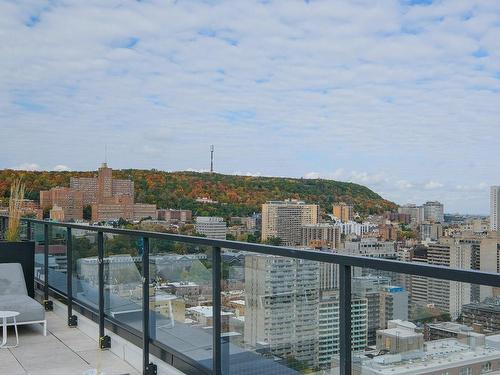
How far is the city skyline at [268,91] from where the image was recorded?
67.8 ft

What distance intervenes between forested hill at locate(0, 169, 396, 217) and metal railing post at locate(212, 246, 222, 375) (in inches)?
519

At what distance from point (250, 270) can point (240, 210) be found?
634 inches

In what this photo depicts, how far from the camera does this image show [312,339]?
9.00 feet

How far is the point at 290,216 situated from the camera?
24.0 m

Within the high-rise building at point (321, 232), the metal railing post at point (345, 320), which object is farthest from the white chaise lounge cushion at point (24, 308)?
the high-rise building at point (321, 232)

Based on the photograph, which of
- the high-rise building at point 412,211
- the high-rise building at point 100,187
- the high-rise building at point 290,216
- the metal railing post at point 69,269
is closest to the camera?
the metal railing post at point 69,269

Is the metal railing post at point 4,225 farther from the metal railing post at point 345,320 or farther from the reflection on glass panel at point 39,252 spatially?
the metal railing post at point 345,320

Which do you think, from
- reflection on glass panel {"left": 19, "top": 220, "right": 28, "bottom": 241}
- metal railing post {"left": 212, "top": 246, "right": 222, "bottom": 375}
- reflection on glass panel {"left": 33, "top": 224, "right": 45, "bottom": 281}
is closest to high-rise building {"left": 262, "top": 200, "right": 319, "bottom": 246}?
reflection on glass panel {"left": 19, "top": 220, "right": 28, "bottom": 241}

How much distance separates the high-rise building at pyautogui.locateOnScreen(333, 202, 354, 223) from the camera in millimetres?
21678

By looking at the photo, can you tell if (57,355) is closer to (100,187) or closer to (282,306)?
(282,306)

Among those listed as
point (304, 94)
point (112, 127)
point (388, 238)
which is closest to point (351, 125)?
point (304, 94)

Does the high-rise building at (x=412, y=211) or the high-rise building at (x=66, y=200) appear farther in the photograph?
the high-rise building at (x=412, y=211)

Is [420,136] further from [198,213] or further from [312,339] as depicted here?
[312,339]

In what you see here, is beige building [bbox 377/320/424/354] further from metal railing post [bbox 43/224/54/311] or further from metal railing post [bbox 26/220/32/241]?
metal railing post [bbox 26/220/32/241]
